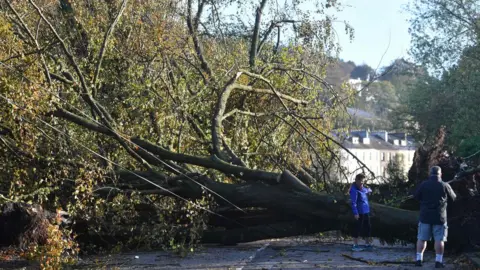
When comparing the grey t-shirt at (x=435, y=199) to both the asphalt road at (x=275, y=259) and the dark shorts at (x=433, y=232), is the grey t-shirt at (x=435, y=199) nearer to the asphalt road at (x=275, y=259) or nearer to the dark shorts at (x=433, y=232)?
the dark shorts at (x=433, y=232)

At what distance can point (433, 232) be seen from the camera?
1180 cm

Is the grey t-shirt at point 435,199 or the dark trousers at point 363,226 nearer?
the grey t-shirt at point 435,199

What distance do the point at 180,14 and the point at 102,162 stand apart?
7.10 meters

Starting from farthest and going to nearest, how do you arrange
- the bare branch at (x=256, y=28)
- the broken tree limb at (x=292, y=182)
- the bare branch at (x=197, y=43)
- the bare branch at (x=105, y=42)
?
the bare branch at (x=256, y=28) → the bare branch at (x=197, y=43) → the bare branch at (x=105, y=42) → the broken tree limb at (x=292, y=182)

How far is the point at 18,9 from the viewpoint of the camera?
14.4 meters

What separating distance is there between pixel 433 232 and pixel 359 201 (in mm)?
2089

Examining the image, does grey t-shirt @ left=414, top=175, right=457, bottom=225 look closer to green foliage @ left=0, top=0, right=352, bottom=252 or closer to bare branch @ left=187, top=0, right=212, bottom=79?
green foliage @ left=0, top=0, right=352, bottom=252

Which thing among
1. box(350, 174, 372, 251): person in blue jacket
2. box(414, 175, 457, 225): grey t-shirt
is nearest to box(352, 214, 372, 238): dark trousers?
box(350, 174, 372, 251): person in blue jacket

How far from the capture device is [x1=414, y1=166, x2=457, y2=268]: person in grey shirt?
11.6 meters

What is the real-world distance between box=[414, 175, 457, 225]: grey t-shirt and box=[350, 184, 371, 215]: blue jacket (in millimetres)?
1918

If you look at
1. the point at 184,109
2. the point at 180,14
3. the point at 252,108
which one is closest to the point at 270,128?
the point at 252,108

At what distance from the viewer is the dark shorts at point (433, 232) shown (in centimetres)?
1164

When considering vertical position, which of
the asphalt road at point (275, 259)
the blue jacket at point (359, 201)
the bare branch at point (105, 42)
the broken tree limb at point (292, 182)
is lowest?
the asphalt road at point (275, 259)

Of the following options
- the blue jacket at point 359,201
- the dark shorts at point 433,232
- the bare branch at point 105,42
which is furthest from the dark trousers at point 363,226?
the bare branch at point 105,42
